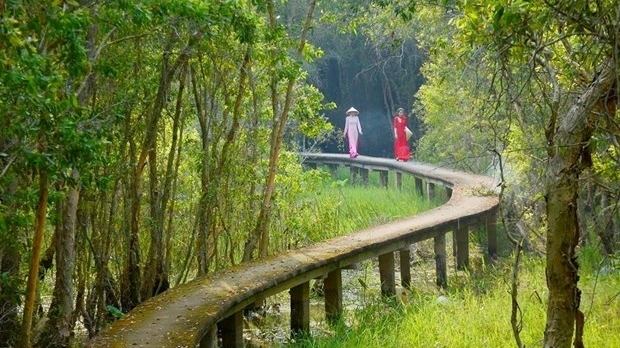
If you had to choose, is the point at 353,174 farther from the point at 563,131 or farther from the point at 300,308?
the point at 563,131

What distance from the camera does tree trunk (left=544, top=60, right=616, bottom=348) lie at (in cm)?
440

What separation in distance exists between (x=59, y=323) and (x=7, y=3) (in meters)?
3.47

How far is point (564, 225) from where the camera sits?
4.53 metres

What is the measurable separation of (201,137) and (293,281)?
2036 mm

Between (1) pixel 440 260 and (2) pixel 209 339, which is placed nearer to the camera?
(2) pixel 209 339

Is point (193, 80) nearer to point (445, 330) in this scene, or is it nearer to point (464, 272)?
point (445, 330)

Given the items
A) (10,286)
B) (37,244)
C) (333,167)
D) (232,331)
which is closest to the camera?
(37,244)

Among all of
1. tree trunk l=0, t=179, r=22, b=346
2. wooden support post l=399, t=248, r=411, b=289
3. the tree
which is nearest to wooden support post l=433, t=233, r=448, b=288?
wooden support post l=399, t=248, r=411, b=289

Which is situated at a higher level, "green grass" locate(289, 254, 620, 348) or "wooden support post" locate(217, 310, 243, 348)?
"wooden support post" locate(217, 310, 243, 348)

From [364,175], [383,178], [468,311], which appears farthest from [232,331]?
[364,175]

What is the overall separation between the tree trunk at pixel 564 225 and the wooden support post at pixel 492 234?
7.05m

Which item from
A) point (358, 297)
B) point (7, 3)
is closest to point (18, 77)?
point (7, 3)

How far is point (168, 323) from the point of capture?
5.84 meters

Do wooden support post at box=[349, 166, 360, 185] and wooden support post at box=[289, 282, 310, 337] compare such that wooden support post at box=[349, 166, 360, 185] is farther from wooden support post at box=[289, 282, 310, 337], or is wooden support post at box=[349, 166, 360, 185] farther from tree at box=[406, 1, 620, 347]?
tree at box=[406, 1, 620, 347]
